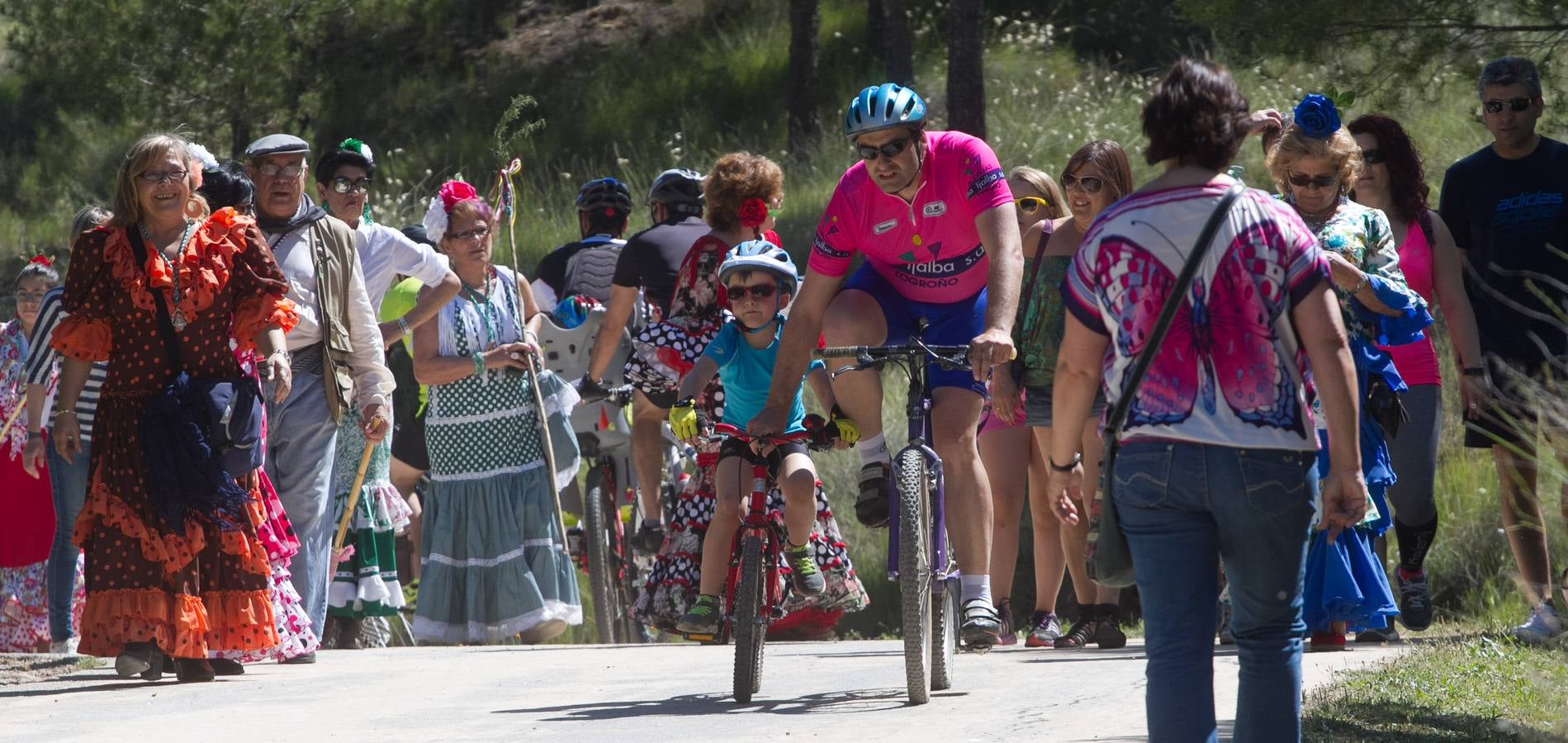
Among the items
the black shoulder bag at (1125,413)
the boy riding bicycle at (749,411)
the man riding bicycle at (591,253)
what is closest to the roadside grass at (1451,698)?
the black shoulder bag at (1125,413)

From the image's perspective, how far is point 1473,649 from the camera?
756 cm

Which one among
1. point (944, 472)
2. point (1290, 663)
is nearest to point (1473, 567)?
point (944, 472)

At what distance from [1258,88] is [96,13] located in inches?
594

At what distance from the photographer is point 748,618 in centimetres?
Answer: 669

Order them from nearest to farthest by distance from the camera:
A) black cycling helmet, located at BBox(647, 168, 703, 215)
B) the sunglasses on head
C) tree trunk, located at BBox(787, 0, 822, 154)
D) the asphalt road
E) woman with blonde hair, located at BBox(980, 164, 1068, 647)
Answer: the asphalt road, the sunglasses on head, woman with blonde hair, located at BBox(980, 164, 1068, 647), black cycling helmet, located at BBox(647, 168, 703, 215), tree trunk, located at BBox(787, 0, 822, 154)

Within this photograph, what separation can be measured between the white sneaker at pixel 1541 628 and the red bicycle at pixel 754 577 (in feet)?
9.22

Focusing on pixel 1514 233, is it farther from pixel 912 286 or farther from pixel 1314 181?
pixel 912 286

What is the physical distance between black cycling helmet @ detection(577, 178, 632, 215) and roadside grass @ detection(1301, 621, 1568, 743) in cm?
567

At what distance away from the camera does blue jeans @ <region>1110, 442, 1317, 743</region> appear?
4500mm

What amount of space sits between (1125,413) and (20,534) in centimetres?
836

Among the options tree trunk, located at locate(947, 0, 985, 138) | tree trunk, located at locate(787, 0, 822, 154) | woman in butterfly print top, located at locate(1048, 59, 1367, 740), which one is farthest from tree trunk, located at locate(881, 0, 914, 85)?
woman in butterfly print top, located at locate(1048, 59, 1367, 740)

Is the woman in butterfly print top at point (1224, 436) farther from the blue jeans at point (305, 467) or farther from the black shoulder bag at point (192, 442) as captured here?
the blue jeans at point (305, 467)

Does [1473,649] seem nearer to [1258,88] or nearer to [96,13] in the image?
[1258,88]

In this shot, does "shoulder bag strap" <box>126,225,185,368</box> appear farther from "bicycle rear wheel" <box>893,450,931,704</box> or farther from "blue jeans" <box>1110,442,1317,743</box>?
"blue jeans" <box>1110,442,1317,743</box>
